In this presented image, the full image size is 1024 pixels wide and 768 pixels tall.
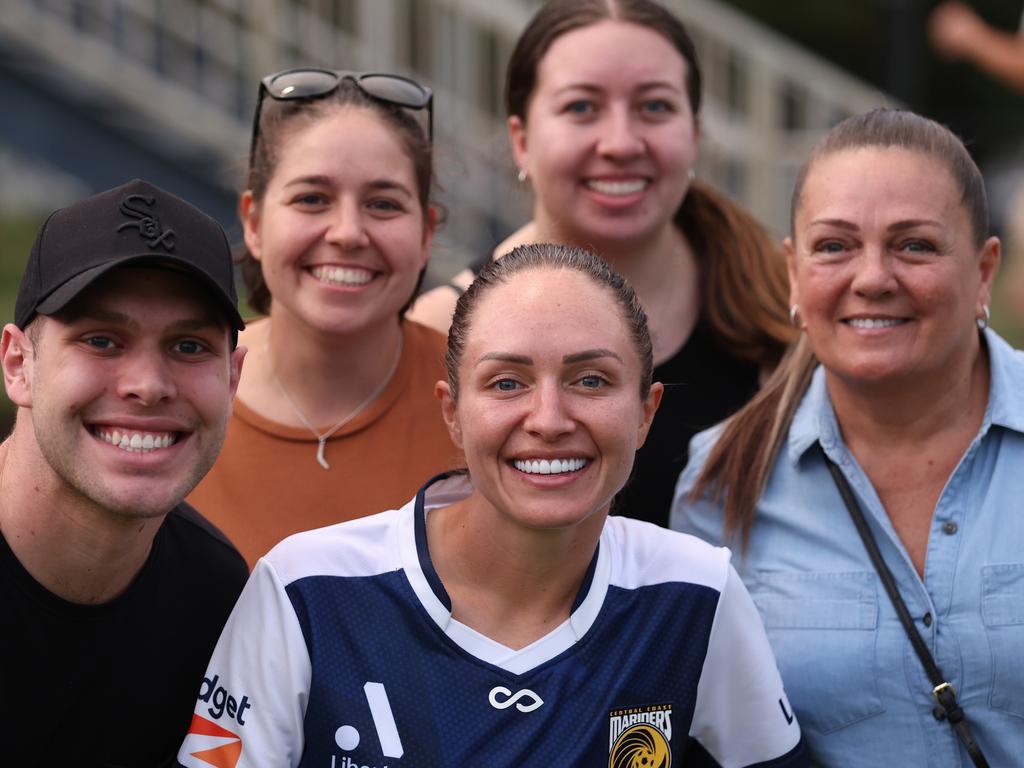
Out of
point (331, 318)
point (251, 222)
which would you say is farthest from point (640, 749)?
point (251, 222)

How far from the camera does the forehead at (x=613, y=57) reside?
15.1 ft

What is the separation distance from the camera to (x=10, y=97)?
1055 cm

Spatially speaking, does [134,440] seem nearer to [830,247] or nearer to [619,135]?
[830,247]

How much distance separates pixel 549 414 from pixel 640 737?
0.75 m

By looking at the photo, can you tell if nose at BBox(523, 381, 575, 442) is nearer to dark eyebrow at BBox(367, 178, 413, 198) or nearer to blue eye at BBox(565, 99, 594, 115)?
dark eyebrow at BBox(367, 178, 413, 198)

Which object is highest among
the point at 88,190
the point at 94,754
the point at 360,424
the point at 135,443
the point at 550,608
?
the point at 88,190

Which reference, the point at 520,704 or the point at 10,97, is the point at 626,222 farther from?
the point at 10,97

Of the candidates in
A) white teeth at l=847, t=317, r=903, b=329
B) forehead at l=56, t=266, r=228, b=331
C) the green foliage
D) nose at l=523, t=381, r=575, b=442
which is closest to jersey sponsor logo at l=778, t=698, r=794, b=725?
nose at l=523, t=381, r=575, b=442

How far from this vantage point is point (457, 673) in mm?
3189

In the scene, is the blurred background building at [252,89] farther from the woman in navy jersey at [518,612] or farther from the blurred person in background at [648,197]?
the woman in navy jersey at [518,612]

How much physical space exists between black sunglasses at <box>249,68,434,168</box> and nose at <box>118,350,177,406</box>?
4.25 feet

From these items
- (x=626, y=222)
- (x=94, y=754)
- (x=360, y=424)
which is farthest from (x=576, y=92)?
(x=94, y=754)

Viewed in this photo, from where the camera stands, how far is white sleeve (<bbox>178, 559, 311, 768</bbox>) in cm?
311

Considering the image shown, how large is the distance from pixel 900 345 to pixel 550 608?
3.65 feet
